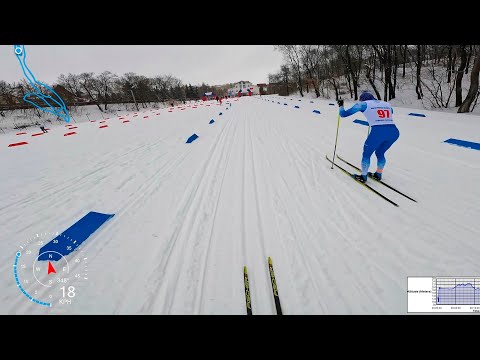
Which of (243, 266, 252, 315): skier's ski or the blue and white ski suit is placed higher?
the blue and white ski suit

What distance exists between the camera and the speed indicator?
2197 mm

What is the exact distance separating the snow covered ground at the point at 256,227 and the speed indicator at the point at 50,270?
3.7 inches

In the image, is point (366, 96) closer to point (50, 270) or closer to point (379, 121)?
point (379, 121)

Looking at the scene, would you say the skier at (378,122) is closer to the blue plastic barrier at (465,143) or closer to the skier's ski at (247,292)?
the skier's ski at (247,292)

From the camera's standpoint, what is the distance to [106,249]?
9.20 feet

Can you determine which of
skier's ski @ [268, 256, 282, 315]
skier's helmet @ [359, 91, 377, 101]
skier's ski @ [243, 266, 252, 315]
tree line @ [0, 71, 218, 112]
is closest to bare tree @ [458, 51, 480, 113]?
skier's helmet @ [359, 91, 377, 101]

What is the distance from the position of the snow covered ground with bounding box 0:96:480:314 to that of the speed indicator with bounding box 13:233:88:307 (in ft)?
0.31

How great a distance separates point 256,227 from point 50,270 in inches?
112

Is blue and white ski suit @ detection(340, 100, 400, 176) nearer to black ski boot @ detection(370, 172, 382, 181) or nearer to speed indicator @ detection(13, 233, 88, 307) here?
black ski boot @ detection(370, 172, 382, 181)

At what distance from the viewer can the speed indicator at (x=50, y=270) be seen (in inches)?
86.5

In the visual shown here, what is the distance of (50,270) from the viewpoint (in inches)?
98.1

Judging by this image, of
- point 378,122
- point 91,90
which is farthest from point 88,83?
point 378,122

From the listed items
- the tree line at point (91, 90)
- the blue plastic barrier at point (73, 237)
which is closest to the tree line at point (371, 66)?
the blue plastic barrier at point (73, 237)
